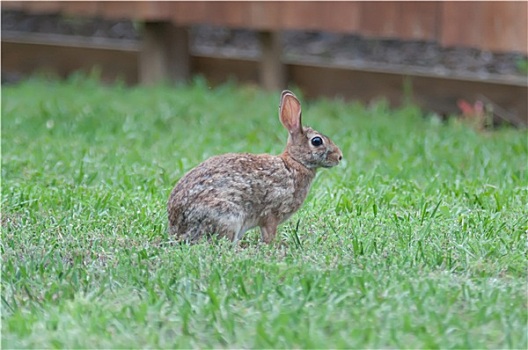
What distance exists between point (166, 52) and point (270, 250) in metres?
7.23

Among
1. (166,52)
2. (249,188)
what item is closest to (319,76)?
(166,52)

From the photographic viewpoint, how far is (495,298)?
4.48 metres

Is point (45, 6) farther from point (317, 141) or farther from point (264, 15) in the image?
point (317, 141)

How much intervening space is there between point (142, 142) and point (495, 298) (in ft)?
15.0

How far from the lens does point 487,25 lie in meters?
9.36

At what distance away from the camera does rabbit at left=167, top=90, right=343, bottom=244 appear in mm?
5418

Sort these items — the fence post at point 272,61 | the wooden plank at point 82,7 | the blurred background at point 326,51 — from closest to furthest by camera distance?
1. the blurred background at point 326,51
2. the fence post at point 272,61
3. the wooden plank at point 82,7

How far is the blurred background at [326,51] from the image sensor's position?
32.0 feet

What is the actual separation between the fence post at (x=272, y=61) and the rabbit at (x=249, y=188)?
18.3ft

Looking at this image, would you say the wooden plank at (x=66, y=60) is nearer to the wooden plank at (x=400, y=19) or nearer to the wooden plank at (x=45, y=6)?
the wooden plank at (x=45, y=6)

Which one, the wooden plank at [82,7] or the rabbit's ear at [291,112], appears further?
the wooden plank at [82,7]

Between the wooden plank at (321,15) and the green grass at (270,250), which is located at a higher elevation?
the wooden plank at (321,15)

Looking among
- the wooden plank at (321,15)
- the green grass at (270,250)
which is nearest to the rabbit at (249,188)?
the green grass at (270,250)

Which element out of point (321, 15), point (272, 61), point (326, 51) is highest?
point (321, 15)
